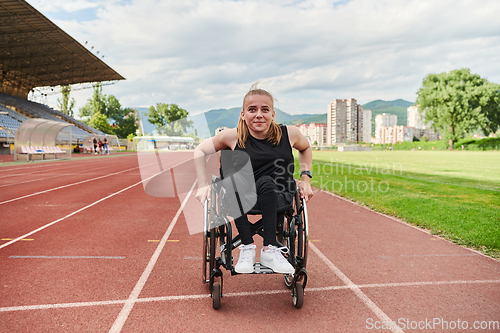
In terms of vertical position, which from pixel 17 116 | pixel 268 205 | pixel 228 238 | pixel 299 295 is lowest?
pixel 299 295

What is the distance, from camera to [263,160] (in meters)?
2.71

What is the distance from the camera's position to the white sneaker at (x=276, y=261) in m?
2.40

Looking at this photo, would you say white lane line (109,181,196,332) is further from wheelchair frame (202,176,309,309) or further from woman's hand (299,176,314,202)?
woman's hand (299,176,314,202)

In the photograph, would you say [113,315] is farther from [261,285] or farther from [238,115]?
[238,115]

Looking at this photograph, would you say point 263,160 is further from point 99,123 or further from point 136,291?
point 99,123

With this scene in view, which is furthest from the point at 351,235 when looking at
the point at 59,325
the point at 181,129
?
the point at 59,325

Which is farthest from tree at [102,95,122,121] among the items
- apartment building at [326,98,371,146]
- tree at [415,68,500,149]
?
apartment building at [326,98,371,146]

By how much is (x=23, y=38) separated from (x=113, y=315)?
35.5m

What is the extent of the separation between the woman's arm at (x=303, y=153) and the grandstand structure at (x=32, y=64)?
969 inches

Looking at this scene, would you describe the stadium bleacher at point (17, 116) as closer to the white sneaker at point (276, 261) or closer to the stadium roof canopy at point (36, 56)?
the stadium roof canopy at point (36, 56)

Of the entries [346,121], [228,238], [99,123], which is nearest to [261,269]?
[228,238]

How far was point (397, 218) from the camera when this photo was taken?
602 centimetres

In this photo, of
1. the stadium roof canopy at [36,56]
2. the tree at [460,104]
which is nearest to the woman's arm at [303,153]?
the stadium roof canopy at [36,56]

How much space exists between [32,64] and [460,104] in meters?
64.7
